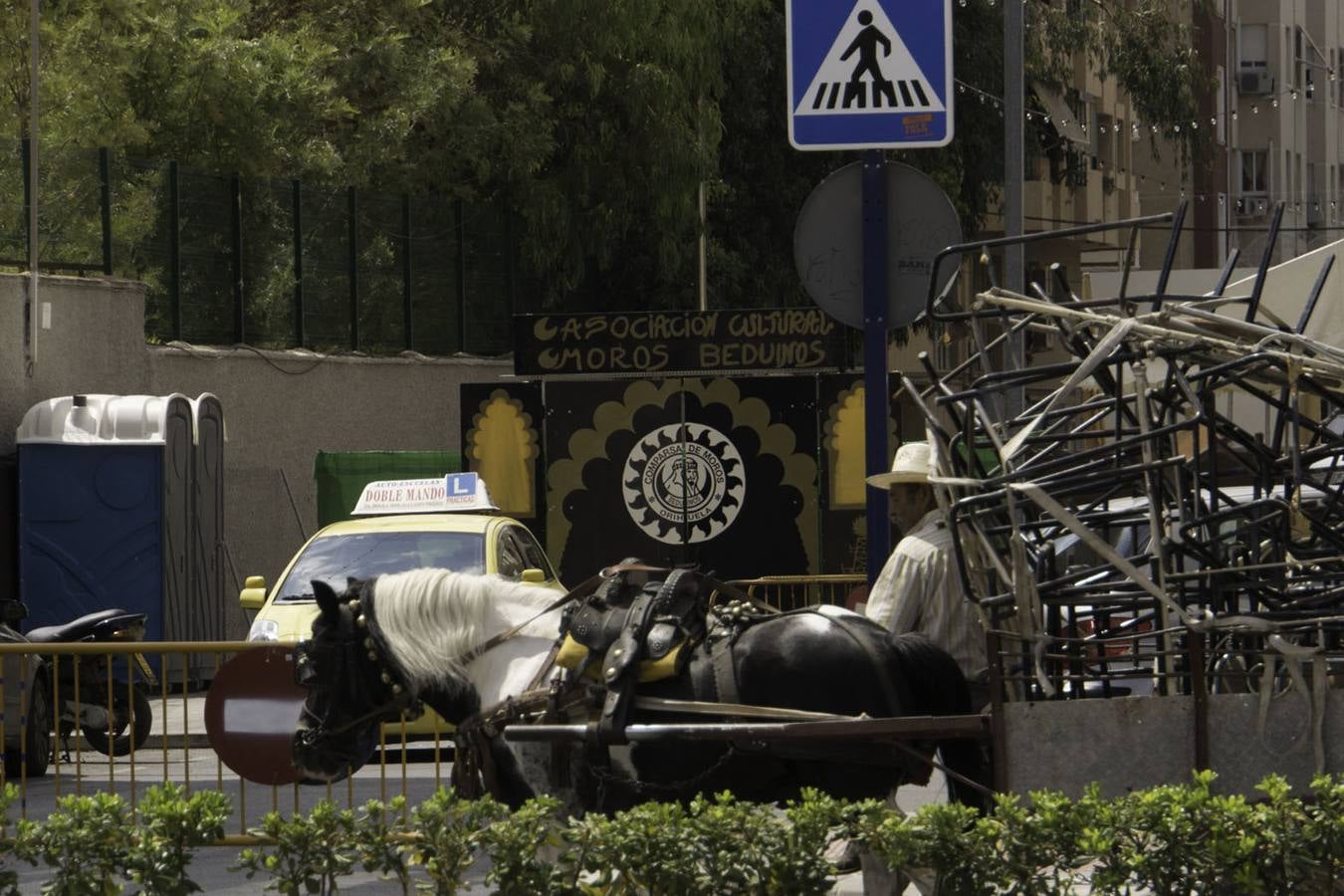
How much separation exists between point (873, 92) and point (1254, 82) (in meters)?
58.5

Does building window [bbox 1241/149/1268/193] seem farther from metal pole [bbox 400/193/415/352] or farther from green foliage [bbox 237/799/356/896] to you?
green foliage [bbox 237/799/356/896]

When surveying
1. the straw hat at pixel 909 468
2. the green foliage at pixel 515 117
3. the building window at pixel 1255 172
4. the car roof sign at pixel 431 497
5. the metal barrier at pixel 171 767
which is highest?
the building window at pixel 1255 172

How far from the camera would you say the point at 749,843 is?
17.8ft

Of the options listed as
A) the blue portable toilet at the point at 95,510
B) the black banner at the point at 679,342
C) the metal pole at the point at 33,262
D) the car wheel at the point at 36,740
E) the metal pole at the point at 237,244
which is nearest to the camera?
the car wheel at the point at 36,740

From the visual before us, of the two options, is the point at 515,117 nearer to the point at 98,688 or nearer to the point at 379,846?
the point at 98,688

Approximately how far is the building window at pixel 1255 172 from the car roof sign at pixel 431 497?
53466 millimetres

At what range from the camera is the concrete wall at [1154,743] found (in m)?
5.66

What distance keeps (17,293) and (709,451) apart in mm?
7451

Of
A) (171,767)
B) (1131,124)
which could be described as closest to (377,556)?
(171,767)

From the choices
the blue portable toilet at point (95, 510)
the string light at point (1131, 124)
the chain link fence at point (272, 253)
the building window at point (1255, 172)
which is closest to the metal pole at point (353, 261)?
the chain link fence at point (272, 253)

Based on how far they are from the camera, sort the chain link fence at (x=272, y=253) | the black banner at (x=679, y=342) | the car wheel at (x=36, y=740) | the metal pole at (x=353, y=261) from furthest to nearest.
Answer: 1. the metal pole at (x=353, y=261)
2. the chain link fence at (x=272, y=253)
3. the black banner at (x=679, y=342)
4. the car wheel at (x=36, y=740)

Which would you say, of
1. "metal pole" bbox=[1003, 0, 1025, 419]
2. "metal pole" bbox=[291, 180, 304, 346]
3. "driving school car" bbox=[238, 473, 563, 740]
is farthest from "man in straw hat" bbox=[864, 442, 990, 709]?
"metal pole" bbox=[291, 180, 304, 346]

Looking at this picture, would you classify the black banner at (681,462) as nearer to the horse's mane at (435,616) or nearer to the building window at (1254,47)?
the horse's mane at (435,616)

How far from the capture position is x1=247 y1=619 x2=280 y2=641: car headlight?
12.8m
